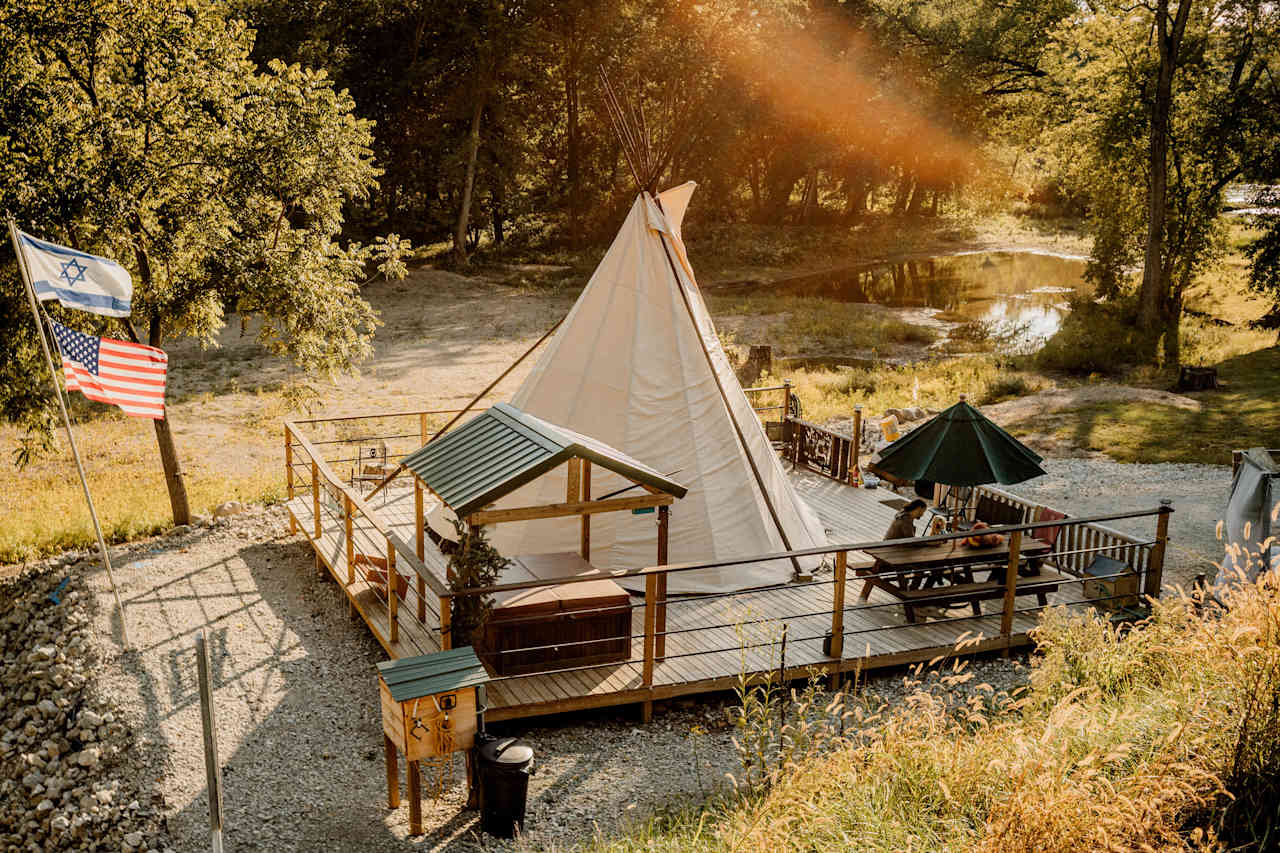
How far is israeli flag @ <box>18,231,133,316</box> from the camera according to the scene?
921 cm

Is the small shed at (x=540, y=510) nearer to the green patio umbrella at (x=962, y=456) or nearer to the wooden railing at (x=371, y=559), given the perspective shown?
the wooden railing at (x=371, y=559)

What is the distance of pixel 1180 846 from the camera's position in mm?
4723

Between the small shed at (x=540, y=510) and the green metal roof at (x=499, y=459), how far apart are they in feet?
0.04

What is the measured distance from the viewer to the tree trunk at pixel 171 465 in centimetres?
Result: 1269

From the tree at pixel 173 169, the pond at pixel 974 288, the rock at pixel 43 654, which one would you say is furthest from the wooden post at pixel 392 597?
the pond at pixel 974 288

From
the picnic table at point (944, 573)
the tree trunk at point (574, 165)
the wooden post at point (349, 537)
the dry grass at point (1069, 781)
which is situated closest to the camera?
the dry grass at point (1069, 781)

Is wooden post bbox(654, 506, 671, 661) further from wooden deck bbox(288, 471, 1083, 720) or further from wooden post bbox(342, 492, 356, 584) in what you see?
wooden post bbox(342, 492, 356, 584)

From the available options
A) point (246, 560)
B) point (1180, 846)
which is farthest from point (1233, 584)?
point (246, 560)

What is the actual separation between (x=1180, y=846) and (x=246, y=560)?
1062 cm

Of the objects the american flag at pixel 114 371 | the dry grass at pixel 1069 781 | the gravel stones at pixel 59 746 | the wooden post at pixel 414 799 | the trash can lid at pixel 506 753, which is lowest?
the gravel stones at pixel 59 746

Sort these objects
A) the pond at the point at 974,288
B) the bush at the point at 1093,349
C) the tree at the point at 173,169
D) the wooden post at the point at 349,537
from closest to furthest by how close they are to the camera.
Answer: the wooden post at the point at 349,537
the tree at the point at 173,169
the bush at the point at 1093,349
the pond at the point at 974,288

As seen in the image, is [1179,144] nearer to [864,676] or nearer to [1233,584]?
[1233,584]

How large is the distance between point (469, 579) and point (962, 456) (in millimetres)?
4940

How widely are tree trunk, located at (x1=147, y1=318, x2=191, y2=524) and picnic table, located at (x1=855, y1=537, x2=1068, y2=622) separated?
913cm
